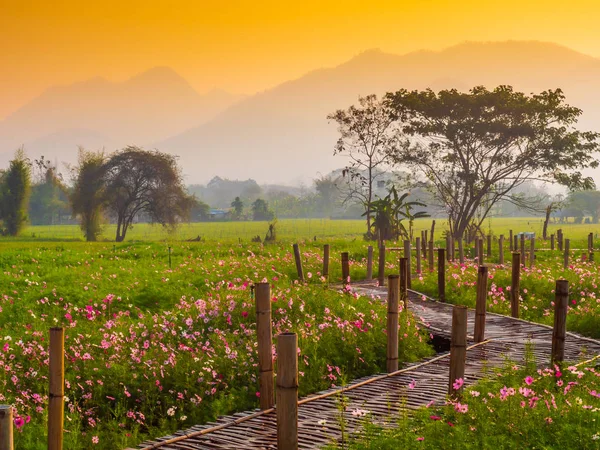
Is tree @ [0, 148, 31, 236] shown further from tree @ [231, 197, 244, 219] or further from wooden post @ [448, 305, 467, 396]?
tree @ [231, 197, 244, 219]

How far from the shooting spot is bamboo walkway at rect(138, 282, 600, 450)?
7965 millimetres

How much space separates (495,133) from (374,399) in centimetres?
3515

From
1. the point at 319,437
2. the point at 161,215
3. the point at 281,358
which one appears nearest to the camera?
the point at 281,358

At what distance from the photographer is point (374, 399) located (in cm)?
930

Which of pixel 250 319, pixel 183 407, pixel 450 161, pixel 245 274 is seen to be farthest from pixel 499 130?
pixel 183 407

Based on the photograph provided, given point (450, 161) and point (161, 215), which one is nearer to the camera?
point (450, 161)

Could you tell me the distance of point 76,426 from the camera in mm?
9227

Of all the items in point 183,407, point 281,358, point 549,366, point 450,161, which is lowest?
point 183,407

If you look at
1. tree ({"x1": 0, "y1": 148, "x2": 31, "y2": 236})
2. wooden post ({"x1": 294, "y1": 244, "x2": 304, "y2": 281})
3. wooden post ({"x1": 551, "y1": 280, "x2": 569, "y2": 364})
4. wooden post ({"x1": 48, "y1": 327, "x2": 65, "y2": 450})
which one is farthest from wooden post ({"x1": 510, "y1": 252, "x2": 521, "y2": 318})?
tree ({"x1": 0, "y1": 148, "x2": 31, "y2": 236})

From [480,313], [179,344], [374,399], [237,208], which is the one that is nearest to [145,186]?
[179,344]

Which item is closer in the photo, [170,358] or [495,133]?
[170,358]

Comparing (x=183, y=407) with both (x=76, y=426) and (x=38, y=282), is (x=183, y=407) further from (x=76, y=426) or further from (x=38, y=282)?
(x=38, y=282)

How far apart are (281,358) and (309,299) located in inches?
279

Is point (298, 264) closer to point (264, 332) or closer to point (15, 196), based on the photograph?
point (264, 332)
